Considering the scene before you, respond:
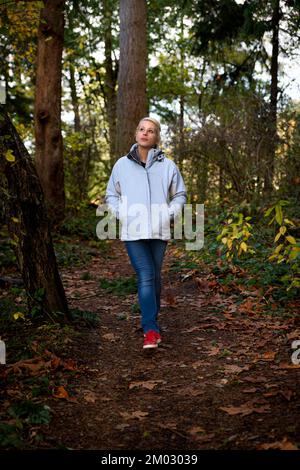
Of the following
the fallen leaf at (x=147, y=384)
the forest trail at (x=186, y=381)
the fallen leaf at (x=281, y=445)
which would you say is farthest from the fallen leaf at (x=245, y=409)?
the fallen leaf at (x=147, y=384)

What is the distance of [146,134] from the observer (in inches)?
198

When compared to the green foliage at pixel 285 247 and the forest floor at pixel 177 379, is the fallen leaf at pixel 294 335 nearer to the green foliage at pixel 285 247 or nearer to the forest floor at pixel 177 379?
the forest floor at pixel 177 379

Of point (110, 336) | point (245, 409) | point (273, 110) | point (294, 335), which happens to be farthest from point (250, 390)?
point (273, 110)

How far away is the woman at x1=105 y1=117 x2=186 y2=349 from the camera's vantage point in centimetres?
486

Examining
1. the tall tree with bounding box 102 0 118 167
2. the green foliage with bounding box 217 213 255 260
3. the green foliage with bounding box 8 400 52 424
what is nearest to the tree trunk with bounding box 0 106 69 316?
the green foliage with bounding box 8 400 52 424

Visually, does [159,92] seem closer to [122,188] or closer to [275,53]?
[275,53]

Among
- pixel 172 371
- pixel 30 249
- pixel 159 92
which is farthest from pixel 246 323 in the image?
pixel 159 92

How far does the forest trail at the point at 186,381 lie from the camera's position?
3.28 metres

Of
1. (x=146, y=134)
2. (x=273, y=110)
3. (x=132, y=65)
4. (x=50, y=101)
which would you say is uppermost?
(x=132, y=65)

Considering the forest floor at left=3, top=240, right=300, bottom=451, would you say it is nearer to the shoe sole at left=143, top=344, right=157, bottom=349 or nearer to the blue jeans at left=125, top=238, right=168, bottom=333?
the shoe sole at left=143, top=344, right=157, bottom=349

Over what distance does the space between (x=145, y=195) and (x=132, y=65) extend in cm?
800

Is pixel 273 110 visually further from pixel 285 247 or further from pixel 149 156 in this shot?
pixel 149 156
